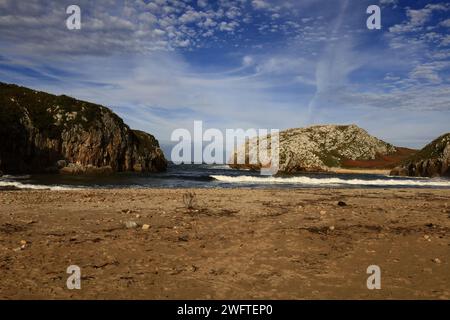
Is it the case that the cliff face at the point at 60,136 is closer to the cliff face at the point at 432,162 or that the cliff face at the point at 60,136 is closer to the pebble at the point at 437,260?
the pebble at the point at 437,260

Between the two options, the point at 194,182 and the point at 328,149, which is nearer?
the point at 194,182

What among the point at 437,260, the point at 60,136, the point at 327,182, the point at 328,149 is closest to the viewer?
the point at 437,260

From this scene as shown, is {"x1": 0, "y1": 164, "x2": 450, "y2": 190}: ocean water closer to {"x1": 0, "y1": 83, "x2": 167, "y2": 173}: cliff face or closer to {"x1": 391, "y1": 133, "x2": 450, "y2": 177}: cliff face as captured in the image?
{"x1": 0, "y1": 83, "x2": 167, "y2": 173}: cliff face

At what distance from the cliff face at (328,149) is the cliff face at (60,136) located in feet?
221

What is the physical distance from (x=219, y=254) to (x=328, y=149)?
556ft

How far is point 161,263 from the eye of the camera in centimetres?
891

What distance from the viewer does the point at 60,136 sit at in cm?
7944

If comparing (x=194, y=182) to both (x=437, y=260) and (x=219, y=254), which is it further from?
(x=437, y=260)

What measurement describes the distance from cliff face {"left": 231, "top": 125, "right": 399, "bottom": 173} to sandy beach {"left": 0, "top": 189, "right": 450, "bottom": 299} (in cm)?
12301

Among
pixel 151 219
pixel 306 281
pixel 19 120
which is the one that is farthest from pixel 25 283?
pixel 19 120

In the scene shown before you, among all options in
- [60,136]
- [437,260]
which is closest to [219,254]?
[437,260]

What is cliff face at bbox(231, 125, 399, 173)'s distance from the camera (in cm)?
15000

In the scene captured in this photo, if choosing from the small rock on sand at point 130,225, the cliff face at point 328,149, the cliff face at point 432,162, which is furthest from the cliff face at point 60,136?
the cliff face at point 432,162
